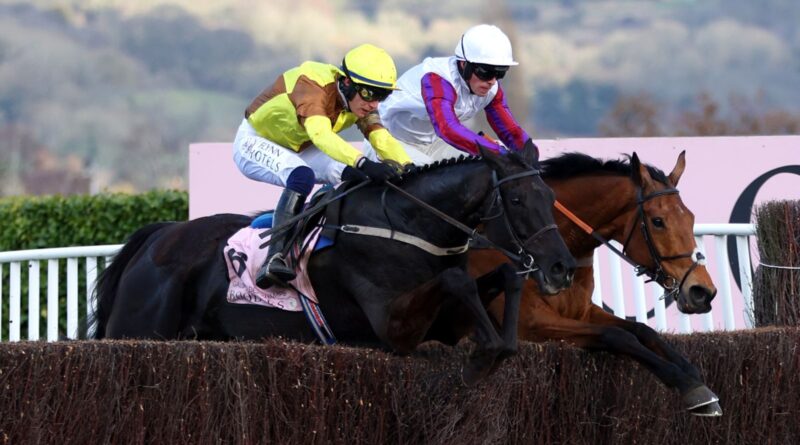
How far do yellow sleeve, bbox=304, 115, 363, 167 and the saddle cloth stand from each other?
0.48 m

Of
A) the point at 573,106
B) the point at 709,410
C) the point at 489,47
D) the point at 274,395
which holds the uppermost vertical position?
the point at 573,106

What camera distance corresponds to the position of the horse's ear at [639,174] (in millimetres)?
5293

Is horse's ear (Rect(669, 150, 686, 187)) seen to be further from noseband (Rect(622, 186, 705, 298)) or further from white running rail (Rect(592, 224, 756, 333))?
white running rail (Rect(592, 224, 756, 333))

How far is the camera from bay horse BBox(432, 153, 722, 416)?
4.85 m

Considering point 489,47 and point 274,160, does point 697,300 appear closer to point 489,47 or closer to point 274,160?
point 489,47

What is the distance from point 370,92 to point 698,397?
1795 mm

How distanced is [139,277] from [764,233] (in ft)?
10.6

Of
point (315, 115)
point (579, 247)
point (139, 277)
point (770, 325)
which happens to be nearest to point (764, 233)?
point (770, 325)

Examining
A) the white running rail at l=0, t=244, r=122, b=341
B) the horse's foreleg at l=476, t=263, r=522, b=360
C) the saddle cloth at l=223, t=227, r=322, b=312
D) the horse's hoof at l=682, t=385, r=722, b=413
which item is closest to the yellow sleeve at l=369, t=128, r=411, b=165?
the saddle cloth at l=223, t=227, r=322, b=312

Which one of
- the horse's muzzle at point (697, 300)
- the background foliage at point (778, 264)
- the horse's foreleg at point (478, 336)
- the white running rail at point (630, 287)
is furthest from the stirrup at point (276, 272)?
the background foliage at point (778, 264)

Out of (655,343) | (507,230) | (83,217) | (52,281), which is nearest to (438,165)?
(507,230)

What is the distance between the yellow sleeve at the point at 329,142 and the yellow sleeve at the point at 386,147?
38 cm

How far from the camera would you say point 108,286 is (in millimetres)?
6434

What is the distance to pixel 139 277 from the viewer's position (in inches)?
243
